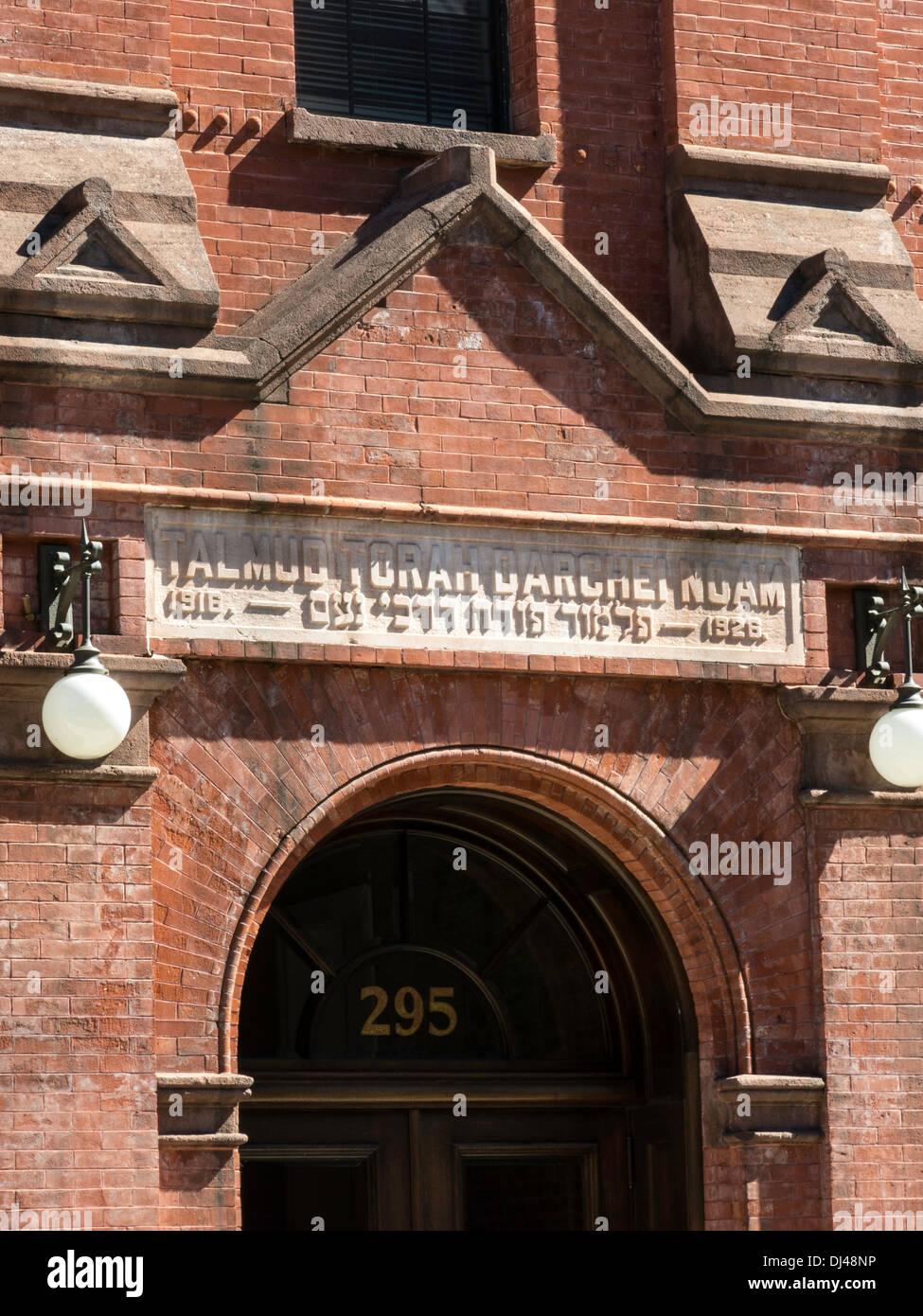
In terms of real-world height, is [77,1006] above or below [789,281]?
below

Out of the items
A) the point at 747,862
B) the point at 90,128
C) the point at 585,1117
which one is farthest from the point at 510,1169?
the point at 90,128

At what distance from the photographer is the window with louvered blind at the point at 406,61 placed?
1150 cm

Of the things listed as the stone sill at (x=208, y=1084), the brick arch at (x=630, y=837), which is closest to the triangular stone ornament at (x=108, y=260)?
the brick arch at (x=630, y=837)

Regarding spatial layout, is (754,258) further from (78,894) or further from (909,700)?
(78,894)

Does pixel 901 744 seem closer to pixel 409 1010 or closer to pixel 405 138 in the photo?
pixel 409 1010

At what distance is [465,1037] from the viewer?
11273mm

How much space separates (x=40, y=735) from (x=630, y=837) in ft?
9.33

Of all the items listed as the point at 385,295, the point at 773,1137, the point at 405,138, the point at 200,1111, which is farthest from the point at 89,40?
the point at 773,1137

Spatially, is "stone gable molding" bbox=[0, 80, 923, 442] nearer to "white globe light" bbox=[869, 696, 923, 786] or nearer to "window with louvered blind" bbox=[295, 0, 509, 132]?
"window with louvered blind" bbox=[295, 0, 509, 132]

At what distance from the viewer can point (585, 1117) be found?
1144 cm

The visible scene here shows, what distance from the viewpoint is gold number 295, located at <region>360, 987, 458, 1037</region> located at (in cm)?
1106

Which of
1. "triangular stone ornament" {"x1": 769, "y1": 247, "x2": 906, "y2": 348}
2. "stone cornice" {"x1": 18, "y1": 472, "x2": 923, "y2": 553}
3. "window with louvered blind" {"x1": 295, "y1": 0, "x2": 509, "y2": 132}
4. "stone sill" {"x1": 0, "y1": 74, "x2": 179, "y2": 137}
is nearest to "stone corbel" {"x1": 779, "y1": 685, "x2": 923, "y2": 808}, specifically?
"stone cornice" {"x1": 18, "y1": 472, "x2": 923, "y2": 553}

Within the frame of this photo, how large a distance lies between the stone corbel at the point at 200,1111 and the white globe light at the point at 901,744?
3.14m

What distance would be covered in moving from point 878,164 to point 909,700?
327 cm
